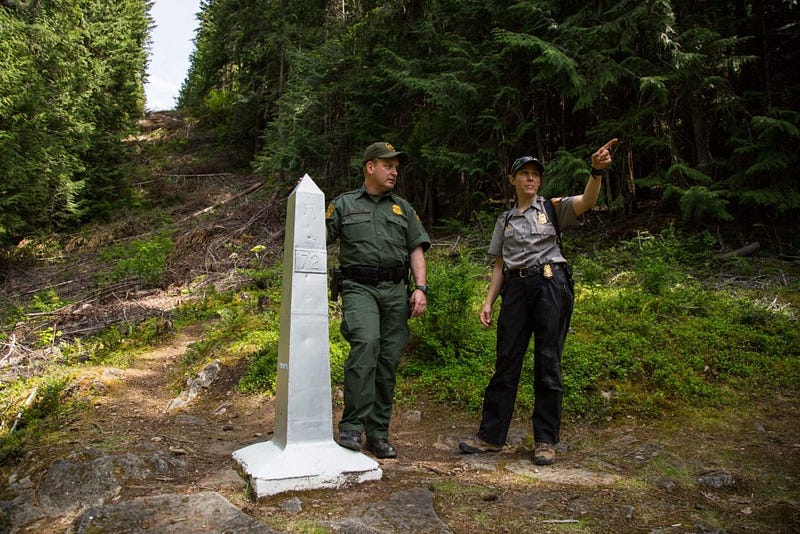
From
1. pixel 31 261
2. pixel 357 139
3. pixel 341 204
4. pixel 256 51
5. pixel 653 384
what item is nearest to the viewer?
pixel 341 204

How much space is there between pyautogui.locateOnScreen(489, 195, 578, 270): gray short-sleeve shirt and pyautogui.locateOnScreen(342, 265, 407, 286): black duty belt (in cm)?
93

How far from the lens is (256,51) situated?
23.4 meters

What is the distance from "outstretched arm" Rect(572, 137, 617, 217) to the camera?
3.88m

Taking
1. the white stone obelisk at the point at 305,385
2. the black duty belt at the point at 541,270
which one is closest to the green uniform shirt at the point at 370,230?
the white stone obelisk at the point at 305,385

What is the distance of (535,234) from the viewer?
4309 mm

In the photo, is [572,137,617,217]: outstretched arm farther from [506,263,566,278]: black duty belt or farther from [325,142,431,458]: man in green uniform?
[325,142,431,458]: man in green uniform

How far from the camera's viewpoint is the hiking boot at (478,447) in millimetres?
4465

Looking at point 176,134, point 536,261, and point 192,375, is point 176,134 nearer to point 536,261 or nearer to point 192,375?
point 192,375

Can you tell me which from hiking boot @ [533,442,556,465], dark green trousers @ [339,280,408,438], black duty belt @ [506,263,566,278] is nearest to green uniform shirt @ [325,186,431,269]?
dark green trousers @ [339,280,408,438]

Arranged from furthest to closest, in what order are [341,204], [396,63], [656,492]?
[396,63], [341,204], [656,492]

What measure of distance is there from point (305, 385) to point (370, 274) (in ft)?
3.33

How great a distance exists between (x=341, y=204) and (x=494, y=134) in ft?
26.2

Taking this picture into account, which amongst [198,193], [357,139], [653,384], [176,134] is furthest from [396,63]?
[176,134]

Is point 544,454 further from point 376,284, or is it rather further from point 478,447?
point 376,284
